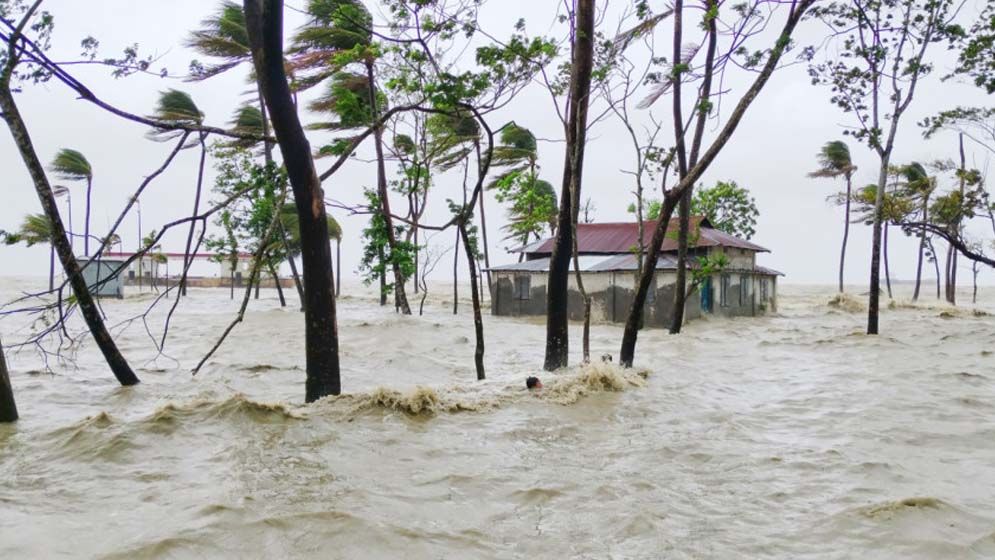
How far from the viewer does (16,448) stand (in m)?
5.71

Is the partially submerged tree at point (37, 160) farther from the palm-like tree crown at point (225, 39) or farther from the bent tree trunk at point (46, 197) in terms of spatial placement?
the palm-like tree crown at point (225, 39)

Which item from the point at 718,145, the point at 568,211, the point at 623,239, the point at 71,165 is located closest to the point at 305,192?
the point at 568,211

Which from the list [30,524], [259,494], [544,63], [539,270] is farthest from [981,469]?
[539,270]

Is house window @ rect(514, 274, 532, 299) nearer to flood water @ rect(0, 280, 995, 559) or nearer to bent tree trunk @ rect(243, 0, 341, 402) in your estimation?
flood water @ rect(0, 280, 995, 559)

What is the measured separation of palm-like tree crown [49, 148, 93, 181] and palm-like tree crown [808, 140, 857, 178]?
3634 cm

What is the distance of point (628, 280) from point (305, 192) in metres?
18.4

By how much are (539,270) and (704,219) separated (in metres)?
7.52

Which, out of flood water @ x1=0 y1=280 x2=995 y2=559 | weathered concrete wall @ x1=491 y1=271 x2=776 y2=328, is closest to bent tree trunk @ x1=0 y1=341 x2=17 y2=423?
flood water @ x1=0 y1=280 x2=995 y2=559

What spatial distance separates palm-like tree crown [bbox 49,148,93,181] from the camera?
103 feet

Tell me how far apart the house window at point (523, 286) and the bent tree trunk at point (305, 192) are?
63.9ft

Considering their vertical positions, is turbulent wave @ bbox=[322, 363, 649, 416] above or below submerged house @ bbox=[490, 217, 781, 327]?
below

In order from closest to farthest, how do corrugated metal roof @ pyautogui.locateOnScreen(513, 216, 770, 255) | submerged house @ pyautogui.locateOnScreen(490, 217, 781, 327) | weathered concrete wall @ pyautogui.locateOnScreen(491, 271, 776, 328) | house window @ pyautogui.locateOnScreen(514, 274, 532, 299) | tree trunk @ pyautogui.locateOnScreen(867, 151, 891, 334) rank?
tree trunk @ pyautogui.locateOnScreen(867, 151, 891, 334), weathered concrete wall @ pyautogui.locateOnScreen(491, 271, 776, 328), submerged house @ pyautogui.locateOnScreen(490, 217, 781, 327), corrugated metal roof @ pyautogui.locateOnScreen(513, 216, 770, 255), house window @ pyautogui.locateOnScreen(514, 274, 532, 299)

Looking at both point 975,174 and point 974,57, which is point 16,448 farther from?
point 975,174

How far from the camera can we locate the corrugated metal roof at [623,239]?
2616 cm
